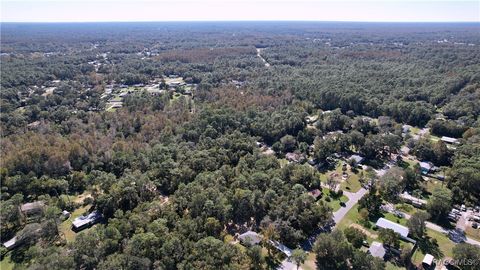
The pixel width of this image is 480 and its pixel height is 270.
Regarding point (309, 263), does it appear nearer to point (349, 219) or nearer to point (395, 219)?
point (349, 219)

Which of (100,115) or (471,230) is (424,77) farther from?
(100,115)

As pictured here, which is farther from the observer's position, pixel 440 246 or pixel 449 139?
pixel 449 139

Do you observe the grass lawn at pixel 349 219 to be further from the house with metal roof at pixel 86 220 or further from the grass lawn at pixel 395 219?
the house with metal roof at pixel 86 220

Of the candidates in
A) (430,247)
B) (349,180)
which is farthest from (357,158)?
(430,247)

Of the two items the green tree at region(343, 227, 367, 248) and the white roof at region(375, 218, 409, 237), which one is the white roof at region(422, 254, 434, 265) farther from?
the green tree at region(343, 227, 367, 248)

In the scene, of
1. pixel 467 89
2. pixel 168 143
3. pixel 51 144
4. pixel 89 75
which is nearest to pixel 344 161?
pixel 168 143

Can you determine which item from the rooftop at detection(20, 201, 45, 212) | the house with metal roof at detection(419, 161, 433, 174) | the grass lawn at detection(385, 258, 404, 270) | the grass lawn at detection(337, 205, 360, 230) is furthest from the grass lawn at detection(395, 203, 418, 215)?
the rooftop at detection(20, 201, 45, 212)

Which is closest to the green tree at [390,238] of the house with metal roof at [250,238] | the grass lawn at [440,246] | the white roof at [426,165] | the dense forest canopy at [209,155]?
the grass lawn at [440,246]
